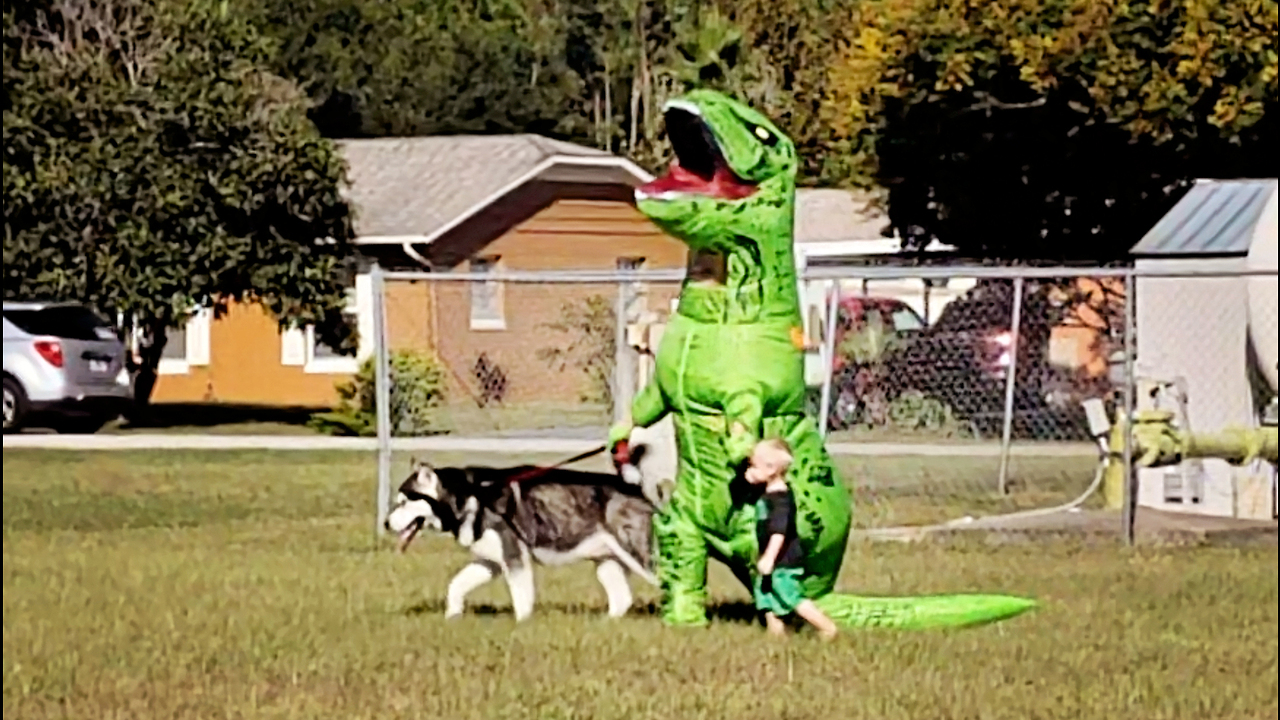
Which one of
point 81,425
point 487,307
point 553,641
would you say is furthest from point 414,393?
point 553,641

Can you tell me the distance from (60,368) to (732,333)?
1120 cm

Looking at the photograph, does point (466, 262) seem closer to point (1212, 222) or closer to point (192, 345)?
point (192, 345)

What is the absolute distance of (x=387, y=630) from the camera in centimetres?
822

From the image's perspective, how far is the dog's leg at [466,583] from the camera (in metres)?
8.17

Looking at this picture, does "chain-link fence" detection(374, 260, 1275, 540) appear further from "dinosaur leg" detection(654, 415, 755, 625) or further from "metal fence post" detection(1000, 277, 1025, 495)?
"dinosaur leg" detection(654, 415, 755, 625)

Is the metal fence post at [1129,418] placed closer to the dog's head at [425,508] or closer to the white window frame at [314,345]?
the dog's head at [425,508]

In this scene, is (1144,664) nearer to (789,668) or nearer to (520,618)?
(789,668)

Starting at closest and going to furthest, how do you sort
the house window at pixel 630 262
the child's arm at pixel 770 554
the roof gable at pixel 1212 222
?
1. the child's arm at pixel 770 554
2. the roof gable at pixel 1212 222
3. the house window at pixel 630 262

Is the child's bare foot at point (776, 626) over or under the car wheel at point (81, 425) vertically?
under

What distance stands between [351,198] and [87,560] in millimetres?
9454

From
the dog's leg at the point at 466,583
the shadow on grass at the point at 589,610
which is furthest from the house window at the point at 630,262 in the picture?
the dog's leg at the point at 466,583

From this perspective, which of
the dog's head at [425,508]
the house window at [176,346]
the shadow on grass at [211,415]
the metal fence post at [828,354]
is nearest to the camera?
A: the dog's head at [425,508]

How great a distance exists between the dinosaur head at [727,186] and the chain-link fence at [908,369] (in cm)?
343

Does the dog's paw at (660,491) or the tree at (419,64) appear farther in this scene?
the tree at (419,64)
